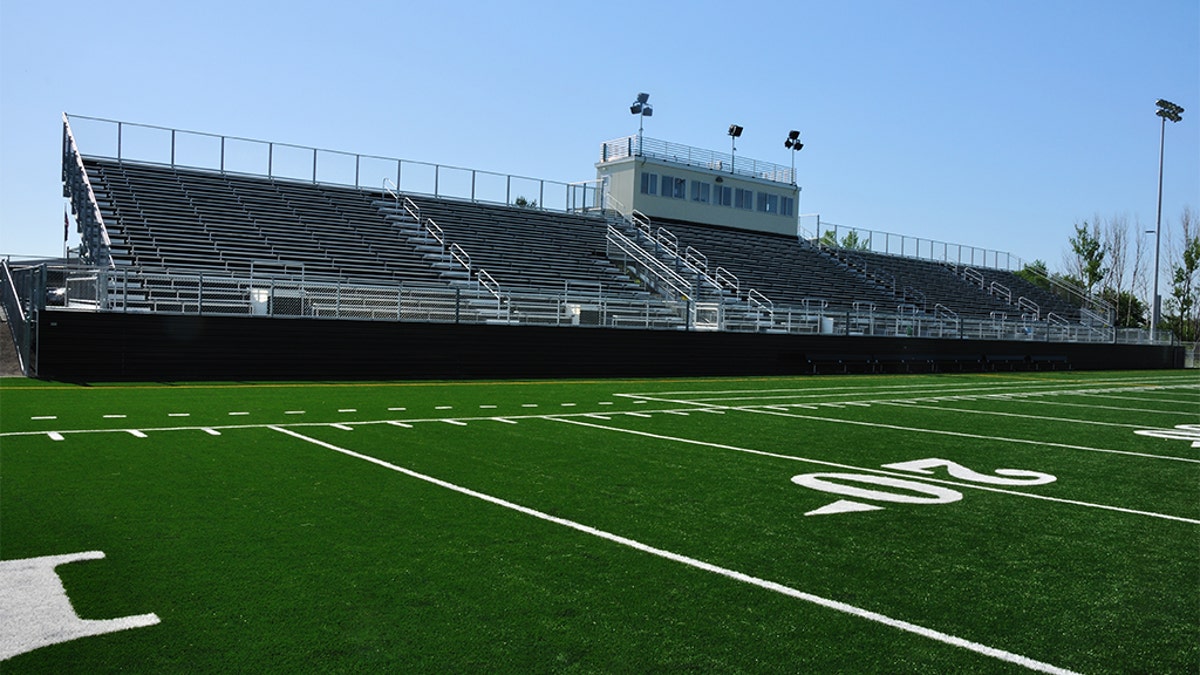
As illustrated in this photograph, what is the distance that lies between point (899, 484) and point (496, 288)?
19824 mm

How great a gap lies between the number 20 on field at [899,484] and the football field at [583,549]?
0.04 m

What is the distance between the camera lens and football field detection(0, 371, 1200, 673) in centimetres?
381

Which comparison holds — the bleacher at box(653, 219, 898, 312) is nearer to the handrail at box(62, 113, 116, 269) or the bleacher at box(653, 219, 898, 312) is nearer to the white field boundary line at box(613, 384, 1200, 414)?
the white field boundary line at box(613, 384, 1200, 414)

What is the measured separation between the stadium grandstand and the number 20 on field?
12792 mm

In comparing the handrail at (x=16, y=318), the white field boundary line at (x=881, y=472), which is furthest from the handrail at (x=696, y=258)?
the white field boundary line at (x=881, y=472)

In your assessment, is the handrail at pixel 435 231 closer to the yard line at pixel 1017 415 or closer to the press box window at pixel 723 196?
the press box window at pixel 723 196

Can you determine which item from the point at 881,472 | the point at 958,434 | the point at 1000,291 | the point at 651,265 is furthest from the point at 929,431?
the point at 1000,291

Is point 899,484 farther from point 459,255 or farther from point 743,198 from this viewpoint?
point 743,198

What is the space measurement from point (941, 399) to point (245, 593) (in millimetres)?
14812

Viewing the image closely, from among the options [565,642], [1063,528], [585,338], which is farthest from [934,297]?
[565,642]

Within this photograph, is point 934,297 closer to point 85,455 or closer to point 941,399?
point 941,399

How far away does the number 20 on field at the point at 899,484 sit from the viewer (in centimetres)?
692

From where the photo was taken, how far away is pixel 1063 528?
618 cm

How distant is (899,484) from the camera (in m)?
7.72
